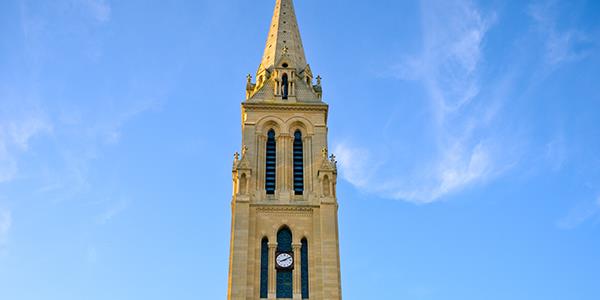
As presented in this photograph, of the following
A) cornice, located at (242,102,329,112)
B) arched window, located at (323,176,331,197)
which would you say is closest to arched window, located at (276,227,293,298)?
arched window, located at (323,176,331,197)

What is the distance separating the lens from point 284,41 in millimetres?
61031

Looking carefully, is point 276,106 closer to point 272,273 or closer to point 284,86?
point 284,86

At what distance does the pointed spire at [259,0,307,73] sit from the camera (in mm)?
59219

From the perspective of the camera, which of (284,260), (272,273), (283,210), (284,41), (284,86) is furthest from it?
(284,41)

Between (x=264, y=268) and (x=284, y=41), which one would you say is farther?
(x=284, y=41)

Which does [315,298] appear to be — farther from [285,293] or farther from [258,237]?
[258,237]

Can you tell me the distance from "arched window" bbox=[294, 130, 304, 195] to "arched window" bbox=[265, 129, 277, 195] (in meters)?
1.42

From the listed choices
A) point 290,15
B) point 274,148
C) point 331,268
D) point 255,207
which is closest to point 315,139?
point 274,148

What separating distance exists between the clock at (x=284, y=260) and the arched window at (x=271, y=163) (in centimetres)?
479

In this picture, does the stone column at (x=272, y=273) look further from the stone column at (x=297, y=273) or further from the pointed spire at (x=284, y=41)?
the pointed spire at (x=284, y=41)

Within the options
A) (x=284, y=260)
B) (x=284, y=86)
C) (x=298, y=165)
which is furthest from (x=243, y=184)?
(x=284, y=86)

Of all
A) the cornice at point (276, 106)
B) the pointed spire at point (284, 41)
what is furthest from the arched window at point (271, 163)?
the pointed spire at point (284, 41)

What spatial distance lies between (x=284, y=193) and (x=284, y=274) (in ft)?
19.0

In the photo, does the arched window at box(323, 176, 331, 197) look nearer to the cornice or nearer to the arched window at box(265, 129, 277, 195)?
the arched window at box(265, 129, 277, 195)
